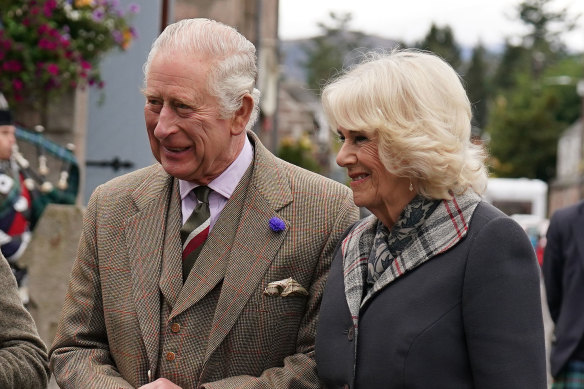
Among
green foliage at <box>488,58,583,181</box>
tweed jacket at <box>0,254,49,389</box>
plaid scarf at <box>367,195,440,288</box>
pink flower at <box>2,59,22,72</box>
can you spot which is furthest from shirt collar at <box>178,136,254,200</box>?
green foliage at <box>488,58,583,181</box>

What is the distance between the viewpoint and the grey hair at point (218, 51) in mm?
3529

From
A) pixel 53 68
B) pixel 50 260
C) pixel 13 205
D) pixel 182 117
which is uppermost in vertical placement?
pixel 182 117

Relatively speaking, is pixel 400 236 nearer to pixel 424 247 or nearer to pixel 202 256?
pixel 424 247

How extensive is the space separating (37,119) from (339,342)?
6.34 metres

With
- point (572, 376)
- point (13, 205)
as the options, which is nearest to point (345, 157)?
point (572, 376)

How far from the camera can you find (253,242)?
3.63 m

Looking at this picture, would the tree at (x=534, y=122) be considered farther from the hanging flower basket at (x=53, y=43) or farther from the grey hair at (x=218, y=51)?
the grey hair at (x=218, y=51)

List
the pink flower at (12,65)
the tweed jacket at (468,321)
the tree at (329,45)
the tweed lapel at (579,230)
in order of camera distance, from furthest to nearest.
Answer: the tree at (329,45), the pink flower at (12,65), the tweed lapel at (579,230), the tweed jacket at (468,321)

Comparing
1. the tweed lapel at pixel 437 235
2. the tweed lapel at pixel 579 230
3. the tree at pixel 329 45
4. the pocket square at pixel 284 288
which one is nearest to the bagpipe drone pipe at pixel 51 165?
the tweed lapel at pixel 579 230

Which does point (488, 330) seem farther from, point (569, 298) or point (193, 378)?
point (569, 298)

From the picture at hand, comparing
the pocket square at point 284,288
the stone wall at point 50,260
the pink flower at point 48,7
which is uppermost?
the pocket square at point 284,288

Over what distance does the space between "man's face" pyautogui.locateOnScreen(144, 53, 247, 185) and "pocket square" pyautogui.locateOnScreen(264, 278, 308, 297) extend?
416mm

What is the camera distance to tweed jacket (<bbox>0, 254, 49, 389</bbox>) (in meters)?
3.27

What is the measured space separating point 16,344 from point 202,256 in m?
0.62
